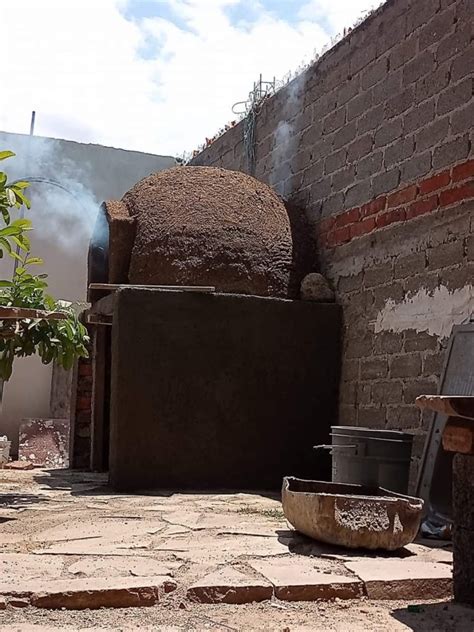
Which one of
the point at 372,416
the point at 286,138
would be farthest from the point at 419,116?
the point at 286,138

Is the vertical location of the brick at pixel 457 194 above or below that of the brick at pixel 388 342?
above

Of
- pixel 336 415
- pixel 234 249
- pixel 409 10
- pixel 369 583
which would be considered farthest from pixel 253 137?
pixel 369 583

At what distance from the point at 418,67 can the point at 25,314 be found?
3755mm

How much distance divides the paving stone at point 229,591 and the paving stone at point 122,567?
0.22 m

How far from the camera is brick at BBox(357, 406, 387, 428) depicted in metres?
6.46

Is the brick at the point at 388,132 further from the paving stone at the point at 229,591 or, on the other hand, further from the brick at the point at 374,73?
the paving stone at the point at 229,591

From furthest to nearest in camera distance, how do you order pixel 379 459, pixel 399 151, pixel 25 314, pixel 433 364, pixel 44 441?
pixel 44 441 < pixel 399 151 < pixel 433 364 < pixel 379 459 < pixel 25 314

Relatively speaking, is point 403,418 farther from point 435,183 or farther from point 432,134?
point 432,134

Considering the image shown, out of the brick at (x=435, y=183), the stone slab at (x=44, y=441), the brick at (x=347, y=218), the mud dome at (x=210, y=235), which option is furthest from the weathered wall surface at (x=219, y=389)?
the stone slab at (x=44, y=441)

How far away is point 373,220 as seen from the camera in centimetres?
672

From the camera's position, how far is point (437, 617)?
3.00 m

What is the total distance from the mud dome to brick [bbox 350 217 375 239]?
0.79 m

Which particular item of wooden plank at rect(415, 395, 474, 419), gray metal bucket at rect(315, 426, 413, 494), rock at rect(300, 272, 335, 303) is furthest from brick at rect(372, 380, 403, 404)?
wooden plank at rect(415, 395, 474, 419)

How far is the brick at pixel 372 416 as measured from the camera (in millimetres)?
6465
